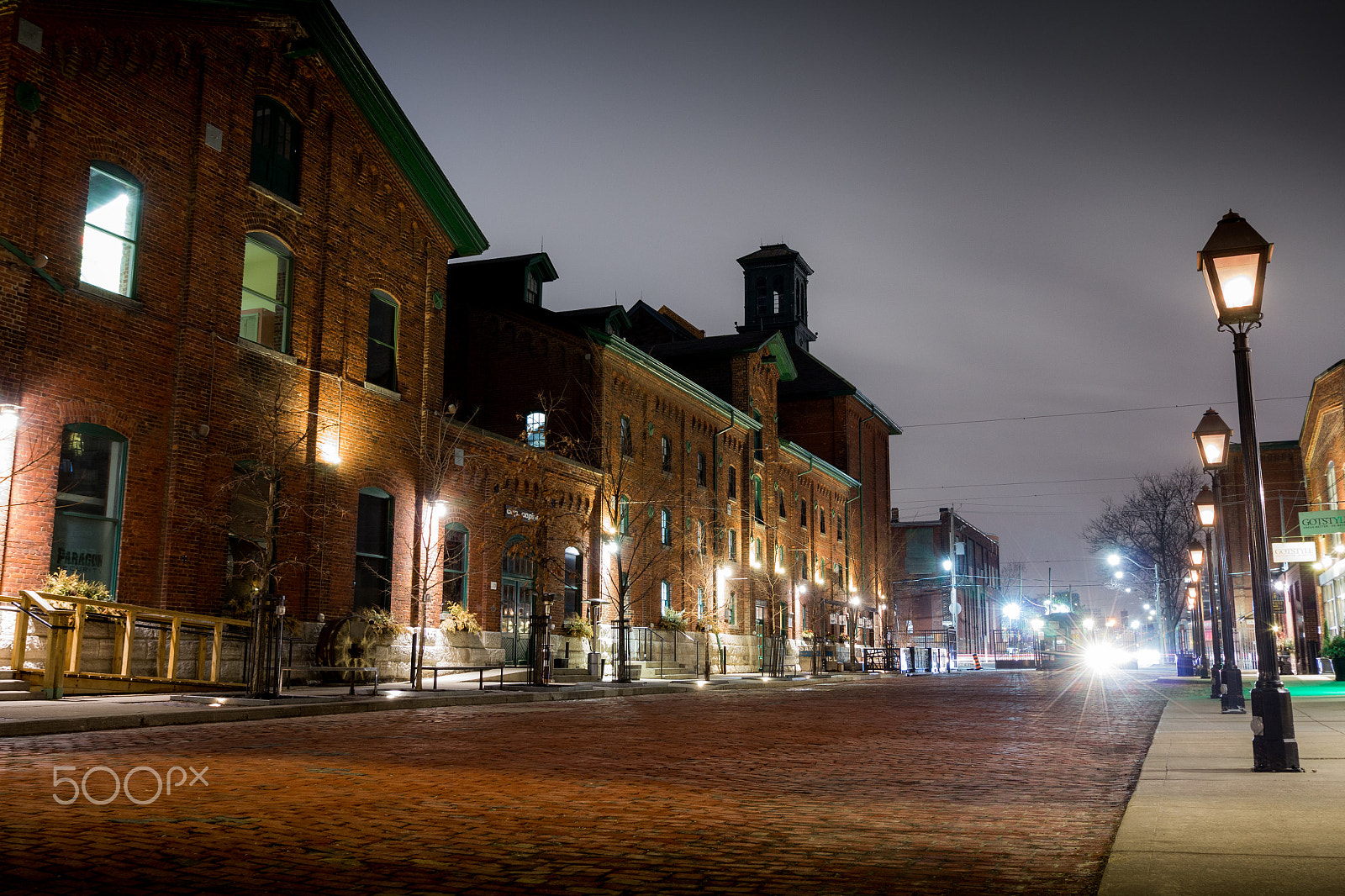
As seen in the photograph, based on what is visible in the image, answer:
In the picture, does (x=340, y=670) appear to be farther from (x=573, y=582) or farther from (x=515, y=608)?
(x=573, y=582)

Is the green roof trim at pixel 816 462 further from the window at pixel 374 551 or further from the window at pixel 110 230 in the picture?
the window at pixel 110 230

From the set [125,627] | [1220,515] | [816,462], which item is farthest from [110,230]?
[816,462]

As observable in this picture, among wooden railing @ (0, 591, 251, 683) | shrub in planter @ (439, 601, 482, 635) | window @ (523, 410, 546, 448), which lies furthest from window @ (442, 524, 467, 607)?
wooden railing @ (0, 591, 251, 683)

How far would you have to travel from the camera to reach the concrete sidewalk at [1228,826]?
15.1 ft

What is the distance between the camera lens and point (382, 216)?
2689cm

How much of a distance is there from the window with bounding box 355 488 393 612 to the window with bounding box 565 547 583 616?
906 cm

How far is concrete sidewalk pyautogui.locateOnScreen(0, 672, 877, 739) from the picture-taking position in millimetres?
12359

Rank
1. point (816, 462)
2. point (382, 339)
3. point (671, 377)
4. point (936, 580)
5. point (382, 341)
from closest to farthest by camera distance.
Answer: point (382, 341) → point (382, 339) → point (671, 377) → point (816, 462) → point (936, 580)

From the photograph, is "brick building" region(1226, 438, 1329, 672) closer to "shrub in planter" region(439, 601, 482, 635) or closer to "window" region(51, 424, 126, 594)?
"shrub in planter" region(439, 601, 482, 635)

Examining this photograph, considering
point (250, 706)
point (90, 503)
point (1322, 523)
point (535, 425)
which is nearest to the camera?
point (250, 706)

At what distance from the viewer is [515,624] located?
102 feet

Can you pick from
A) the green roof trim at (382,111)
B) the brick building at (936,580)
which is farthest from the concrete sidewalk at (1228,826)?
the brick building at (936,580)

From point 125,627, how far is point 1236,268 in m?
16.5

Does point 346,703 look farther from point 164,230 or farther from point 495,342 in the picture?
point 495,342
